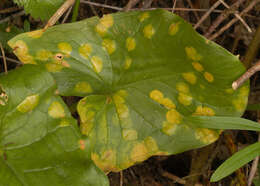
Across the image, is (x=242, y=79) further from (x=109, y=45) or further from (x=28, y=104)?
(x=28, y=104)

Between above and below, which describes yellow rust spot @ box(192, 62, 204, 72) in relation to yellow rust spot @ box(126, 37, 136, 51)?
below

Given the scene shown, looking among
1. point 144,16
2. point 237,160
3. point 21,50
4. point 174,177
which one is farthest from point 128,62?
point 174,177

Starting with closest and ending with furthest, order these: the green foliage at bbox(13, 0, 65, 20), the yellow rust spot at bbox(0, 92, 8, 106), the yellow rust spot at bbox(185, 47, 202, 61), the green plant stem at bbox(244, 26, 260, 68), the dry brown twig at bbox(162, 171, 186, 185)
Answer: the yellow rust spot at bbox(0, 92, 8, 106) → the yellow rust spot at bbox(185, 47, 202, 61) → the green foliage at bbox(13, 0, 65, 20) → the green plant stem at bbox(244, 26, 260, 68) → the dry brown twig at bbox(162, 171, 186, 185)

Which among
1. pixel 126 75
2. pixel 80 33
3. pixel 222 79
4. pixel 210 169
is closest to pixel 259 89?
pixel 210 169

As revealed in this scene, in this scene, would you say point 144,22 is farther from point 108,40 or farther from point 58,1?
point 58,1

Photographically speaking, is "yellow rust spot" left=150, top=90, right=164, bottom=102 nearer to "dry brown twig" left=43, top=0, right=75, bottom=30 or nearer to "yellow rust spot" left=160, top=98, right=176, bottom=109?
"yellow rust spot" left=160, top=98, right=176, bottom=109

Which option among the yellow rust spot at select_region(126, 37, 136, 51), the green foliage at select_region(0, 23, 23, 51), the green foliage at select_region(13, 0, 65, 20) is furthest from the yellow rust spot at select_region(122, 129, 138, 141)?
the green foliage at select_region(0, 23, 23, 51)

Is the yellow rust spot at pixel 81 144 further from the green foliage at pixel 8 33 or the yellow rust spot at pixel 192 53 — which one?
the green foliage at pixel 8 33
